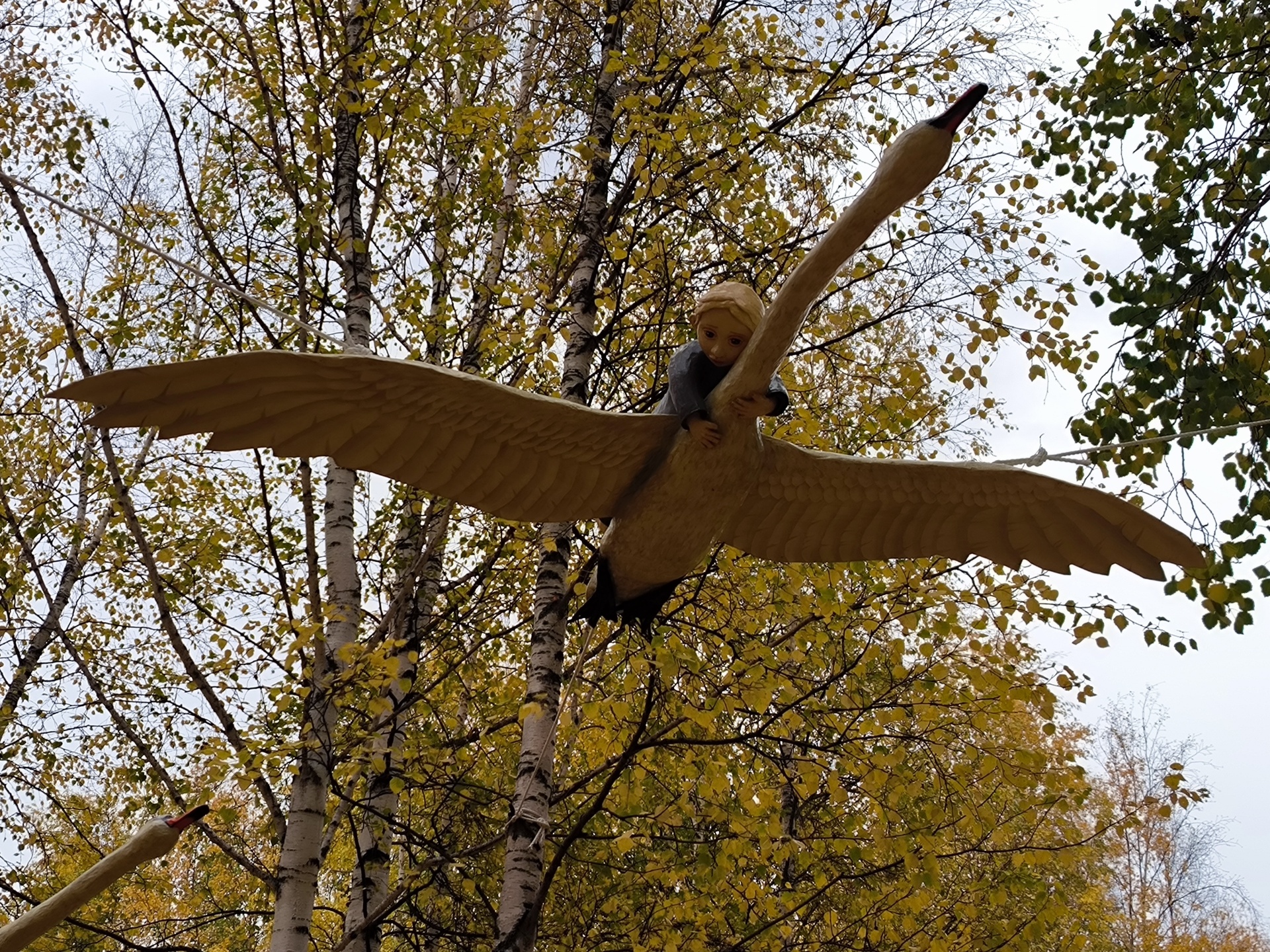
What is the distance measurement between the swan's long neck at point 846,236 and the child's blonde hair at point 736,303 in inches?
3.0

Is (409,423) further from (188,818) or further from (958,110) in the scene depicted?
(958,110)

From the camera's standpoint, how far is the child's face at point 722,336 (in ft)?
7.93

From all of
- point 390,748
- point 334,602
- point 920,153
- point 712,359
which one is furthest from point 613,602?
point 390,748

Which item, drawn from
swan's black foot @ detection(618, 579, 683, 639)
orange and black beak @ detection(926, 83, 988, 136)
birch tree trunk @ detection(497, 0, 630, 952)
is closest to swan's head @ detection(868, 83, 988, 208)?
orange and black beak @ detection(926, 83, 988, 136)

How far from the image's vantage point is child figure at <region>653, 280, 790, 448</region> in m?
2.36

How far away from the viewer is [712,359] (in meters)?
2.46

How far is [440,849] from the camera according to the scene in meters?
4.26

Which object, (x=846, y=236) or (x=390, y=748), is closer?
(x=846, y=236)

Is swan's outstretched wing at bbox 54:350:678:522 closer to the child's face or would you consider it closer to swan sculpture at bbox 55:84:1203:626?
swan sculpture at bbox 55:84:1203:626

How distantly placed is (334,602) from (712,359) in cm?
235

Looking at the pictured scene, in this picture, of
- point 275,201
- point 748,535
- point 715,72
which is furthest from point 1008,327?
point 275,201

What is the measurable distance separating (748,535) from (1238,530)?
7.68 feet

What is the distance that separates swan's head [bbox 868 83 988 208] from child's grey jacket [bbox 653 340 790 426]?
59 cm

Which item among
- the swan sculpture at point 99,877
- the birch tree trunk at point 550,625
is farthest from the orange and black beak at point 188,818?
the birch tree trunk at point 550,625
